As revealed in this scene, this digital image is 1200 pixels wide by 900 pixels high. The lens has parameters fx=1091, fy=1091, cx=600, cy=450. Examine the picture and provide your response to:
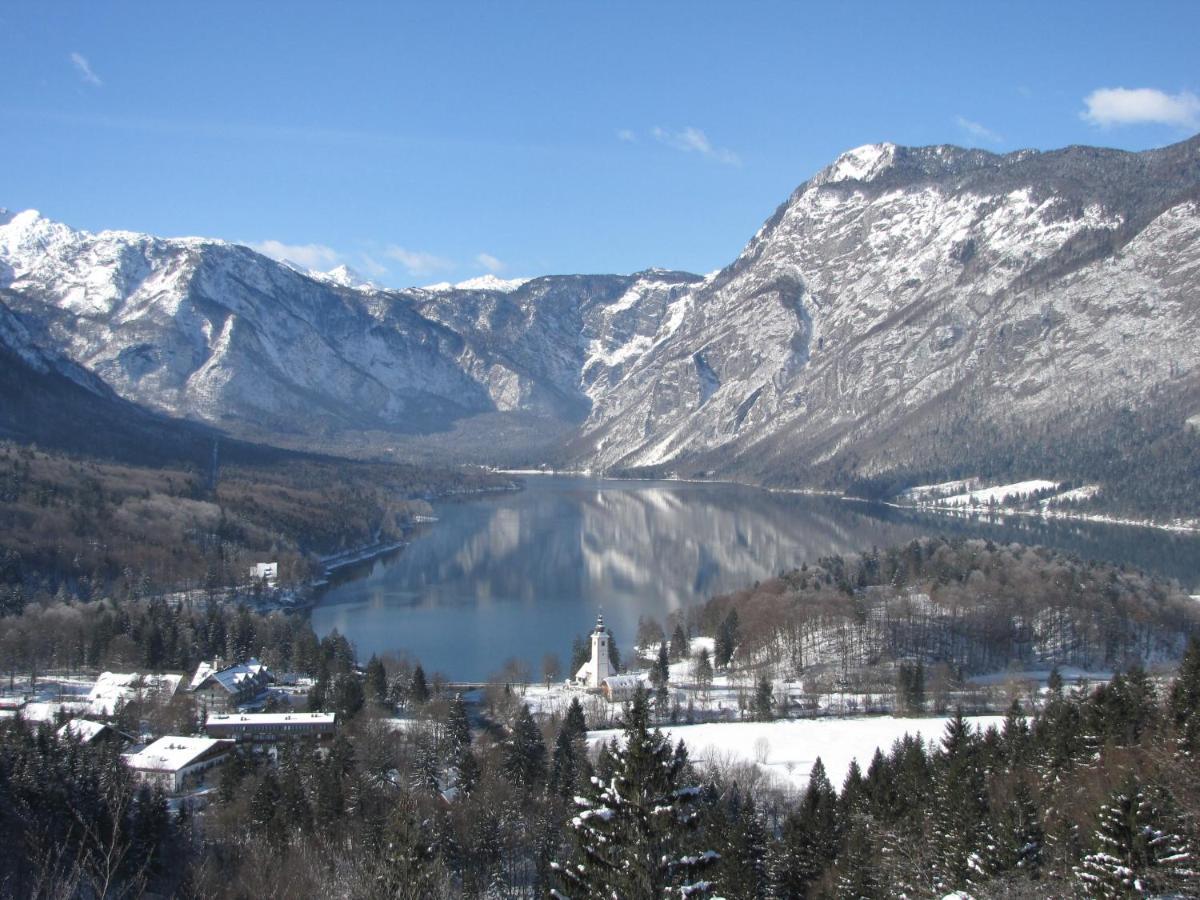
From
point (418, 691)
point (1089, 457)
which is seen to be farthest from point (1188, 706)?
point (1089, 457)

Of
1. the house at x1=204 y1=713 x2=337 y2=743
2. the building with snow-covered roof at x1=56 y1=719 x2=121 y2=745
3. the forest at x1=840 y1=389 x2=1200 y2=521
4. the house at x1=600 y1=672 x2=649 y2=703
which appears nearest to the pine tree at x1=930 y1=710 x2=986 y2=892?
the house at x1=204 y1=713 x2=337 y2=743

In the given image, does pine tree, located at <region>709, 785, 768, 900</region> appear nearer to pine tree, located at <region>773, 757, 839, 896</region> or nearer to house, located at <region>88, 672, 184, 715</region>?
pine tree, located at <region>773, 757, 839, 896</region>

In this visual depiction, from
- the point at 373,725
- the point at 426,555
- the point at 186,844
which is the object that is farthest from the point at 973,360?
the point at 186,844

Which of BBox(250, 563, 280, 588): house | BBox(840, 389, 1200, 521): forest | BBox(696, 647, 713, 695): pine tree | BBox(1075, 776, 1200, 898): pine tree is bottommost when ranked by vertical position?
BBox(696, 647, 713, 695): pine tree

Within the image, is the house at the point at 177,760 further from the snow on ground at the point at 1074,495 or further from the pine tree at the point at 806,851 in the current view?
the snow on ground at the point at 1074,495

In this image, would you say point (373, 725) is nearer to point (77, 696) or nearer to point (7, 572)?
point (77, 696)

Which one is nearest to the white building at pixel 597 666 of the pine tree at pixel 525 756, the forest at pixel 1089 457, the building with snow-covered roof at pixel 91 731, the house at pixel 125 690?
the pine tree at pixel 525 756
